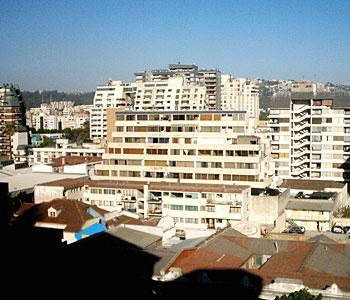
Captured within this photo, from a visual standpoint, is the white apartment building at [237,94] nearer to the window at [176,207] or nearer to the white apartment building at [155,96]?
the white apartment building at [155,96]

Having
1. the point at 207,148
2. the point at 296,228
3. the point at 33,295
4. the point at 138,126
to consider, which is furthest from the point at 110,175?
the point at 33,295

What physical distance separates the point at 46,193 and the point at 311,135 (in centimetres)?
2417

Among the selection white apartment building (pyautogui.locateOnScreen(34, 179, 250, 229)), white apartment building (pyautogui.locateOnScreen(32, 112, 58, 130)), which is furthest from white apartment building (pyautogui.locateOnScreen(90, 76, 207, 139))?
white apartment building (pyautogui.locateOnScreen(32, 112, 58, 130))

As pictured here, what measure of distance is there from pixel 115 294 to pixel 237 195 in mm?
15292

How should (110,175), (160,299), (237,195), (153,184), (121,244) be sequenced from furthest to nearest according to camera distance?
(110,175), (153,184), (237,195), (121,244), (160,299)

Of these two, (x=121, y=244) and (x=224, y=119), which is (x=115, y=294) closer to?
(x=121, y=244)

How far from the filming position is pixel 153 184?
3888cm

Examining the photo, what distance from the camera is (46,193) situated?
40062 millimetres

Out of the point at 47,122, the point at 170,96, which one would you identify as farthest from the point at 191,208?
the point at 47,122

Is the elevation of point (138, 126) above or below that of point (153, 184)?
above

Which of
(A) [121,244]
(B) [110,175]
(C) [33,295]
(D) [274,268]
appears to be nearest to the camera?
(C) [33,295]

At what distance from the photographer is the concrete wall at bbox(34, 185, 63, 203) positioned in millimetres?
39625

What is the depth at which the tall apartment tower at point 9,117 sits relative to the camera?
3396 inches

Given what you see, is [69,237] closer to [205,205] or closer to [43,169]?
[205,205]
